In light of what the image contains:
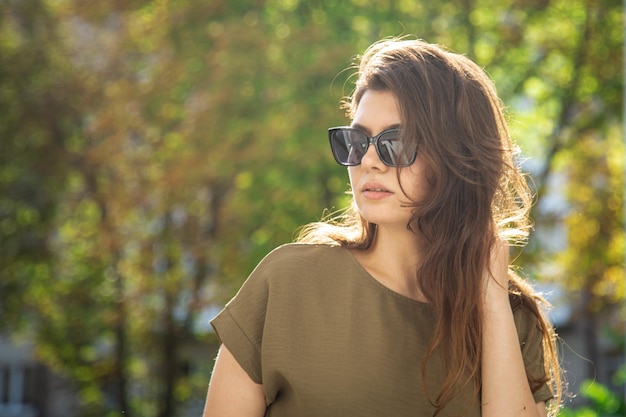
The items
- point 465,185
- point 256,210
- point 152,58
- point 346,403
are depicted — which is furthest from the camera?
point 152,58

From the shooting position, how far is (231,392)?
7.91 feet

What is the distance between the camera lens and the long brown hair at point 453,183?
2.50 meters

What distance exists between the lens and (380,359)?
97.7 inches

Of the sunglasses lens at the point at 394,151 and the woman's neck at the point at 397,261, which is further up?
the sunglasses lens at the point at 394,151

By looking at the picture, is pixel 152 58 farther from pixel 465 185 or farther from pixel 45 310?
pixel 465 185

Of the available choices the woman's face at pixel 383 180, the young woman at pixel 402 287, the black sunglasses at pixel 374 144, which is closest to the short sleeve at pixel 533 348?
the young woman at pixel 402 287

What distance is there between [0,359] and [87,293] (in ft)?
34.5

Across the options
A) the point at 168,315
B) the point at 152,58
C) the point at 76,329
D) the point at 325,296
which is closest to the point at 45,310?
the point at 76,329

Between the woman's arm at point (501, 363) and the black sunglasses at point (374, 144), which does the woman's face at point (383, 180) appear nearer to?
the black sunglasses at point (374, 144)

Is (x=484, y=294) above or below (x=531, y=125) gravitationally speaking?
above

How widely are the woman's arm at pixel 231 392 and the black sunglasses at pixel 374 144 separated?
1.92 feet

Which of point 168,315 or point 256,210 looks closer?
point 256,210

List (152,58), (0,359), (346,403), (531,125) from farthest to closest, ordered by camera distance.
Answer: (0,359), (152,58), (531,125), (346,403)

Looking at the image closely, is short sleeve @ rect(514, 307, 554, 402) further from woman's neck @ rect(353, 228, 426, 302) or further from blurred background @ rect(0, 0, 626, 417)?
blurred background @ rect(0, 0, 626, 417)
